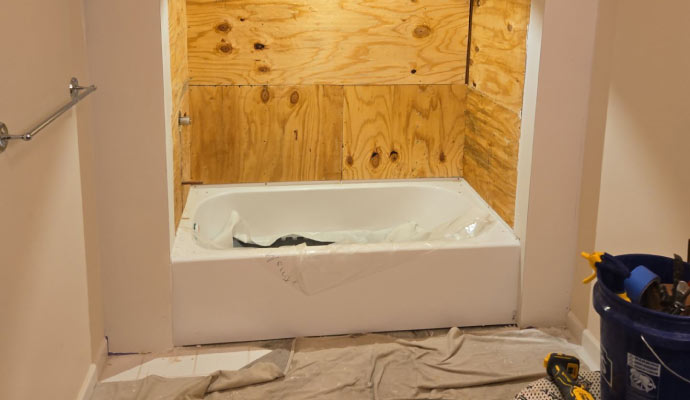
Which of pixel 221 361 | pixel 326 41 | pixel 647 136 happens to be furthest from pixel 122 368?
pixel 647 136

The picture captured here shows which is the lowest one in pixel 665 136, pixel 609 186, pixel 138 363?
pixel 138 363

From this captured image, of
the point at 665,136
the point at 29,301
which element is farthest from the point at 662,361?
the point at 29,301

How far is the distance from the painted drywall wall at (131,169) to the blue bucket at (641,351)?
1556 mm

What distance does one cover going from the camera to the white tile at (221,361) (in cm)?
265

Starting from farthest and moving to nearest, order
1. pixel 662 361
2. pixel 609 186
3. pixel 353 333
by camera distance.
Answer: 1. pixel 353 333
2. pixel 609 186
3. pixel 662 361

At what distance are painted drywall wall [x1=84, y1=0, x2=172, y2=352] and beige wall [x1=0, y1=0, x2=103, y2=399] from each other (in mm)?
127

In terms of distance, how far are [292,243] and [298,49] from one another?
0.91 meters

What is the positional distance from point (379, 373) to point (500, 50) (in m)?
1.46

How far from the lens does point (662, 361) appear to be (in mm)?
1738

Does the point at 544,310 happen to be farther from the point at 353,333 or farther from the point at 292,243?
the point at 292,243

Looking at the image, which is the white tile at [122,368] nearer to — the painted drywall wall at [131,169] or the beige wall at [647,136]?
the painted drywall wall at [131,169]

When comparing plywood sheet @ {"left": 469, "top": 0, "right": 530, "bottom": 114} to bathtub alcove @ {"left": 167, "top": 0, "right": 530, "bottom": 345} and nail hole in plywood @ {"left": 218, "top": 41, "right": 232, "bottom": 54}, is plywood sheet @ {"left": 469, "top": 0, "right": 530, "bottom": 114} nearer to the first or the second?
bathtub alcove @ {"left": 167, "top": 0, "right": 530, "bottom": 345}

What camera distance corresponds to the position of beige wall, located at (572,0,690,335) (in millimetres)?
2123

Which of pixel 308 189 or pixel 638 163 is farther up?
pixel 638 163
